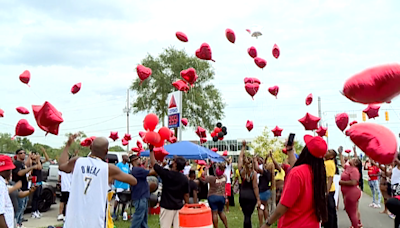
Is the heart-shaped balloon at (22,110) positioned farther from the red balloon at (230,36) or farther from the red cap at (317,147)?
the red cap at (317,147)

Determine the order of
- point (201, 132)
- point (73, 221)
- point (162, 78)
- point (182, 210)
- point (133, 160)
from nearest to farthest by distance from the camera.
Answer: point (73, 221) → point (182, 210) → point (133, 160) → point (201, 132) → point (162, 78)

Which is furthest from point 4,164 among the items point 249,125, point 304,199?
point 249,125

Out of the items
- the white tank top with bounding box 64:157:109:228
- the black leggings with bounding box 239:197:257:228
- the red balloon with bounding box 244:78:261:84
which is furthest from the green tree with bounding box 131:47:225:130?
the white tank top with bounding box 64:157:109:228

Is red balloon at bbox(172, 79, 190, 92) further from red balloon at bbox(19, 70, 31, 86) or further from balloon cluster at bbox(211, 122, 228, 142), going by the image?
red balloon at bbox(19, 70, 31, 86)

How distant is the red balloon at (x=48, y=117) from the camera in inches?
272

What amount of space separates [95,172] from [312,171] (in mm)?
2220

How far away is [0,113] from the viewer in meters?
10.9

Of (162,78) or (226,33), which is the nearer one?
(226,33)

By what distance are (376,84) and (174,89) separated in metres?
26.7

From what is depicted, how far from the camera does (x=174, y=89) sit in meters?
30.1

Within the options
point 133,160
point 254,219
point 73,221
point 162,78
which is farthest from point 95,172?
point 162,78

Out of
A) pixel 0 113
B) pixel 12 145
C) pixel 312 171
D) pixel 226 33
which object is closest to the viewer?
pixel 312 171

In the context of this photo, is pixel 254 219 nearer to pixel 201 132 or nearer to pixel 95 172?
pixel 201 132

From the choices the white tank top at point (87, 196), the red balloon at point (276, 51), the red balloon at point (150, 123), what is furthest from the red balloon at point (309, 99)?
the white tank top at point (87, 196)
